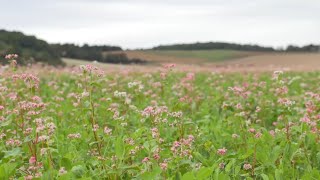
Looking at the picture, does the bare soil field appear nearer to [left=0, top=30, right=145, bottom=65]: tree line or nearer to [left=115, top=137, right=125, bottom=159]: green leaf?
[left=0, top=30, right=145, bottom=65]: tree line

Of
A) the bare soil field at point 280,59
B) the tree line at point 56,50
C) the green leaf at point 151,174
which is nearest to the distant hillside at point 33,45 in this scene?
the tree line at point 56,50

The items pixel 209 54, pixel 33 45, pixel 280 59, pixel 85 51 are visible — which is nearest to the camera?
pixel 33 45

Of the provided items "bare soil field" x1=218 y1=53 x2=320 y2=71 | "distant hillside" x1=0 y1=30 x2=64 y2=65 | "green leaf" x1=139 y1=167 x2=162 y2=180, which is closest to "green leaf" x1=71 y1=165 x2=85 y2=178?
"green leaf" x1=139 y1=167 x2=162 y2=180

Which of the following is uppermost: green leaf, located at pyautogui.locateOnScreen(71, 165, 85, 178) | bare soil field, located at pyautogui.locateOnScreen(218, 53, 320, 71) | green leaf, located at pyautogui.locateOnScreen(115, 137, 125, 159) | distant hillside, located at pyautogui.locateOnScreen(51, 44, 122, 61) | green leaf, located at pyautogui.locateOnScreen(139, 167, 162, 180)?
green leaf, located at pyautogui.locateOnScreen(115, 137, 125, 159)

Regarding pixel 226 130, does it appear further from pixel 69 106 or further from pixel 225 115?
pixel 69 106

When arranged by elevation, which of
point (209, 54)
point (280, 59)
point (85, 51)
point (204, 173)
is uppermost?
point (204, 173)

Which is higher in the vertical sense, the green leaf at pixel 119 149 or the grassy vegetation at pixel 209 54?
the green leaf at pixel 119 149

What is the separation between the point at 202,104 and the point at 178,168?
6352mm

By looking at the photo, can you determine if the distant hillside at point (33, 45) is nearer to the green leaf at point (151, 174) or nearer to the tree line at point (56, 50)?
the tree line at point (56, 50)

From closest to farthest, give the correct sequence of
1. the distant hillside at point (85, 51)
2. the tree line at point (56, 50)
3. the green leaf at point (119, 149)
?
1. the green leaf at point (119, 149)
2. the tree line at point (56, 50)
3. the distant hillside at point (85, 51)

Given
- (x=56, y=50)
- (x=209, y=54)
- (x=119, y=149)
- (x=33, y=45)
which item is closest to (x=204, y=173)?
(x=119, y=149)

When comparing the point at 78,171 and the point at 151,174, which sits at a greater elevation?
the point at 151,174

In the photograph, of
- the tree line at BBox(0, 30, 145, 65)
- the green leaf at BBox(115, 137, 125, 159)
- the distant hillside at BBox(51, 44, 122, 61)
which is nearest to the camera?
the green leaf at BBox(115, 137, 125, 159)

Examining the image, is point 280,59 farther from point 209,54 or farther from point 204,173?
point 204,173
